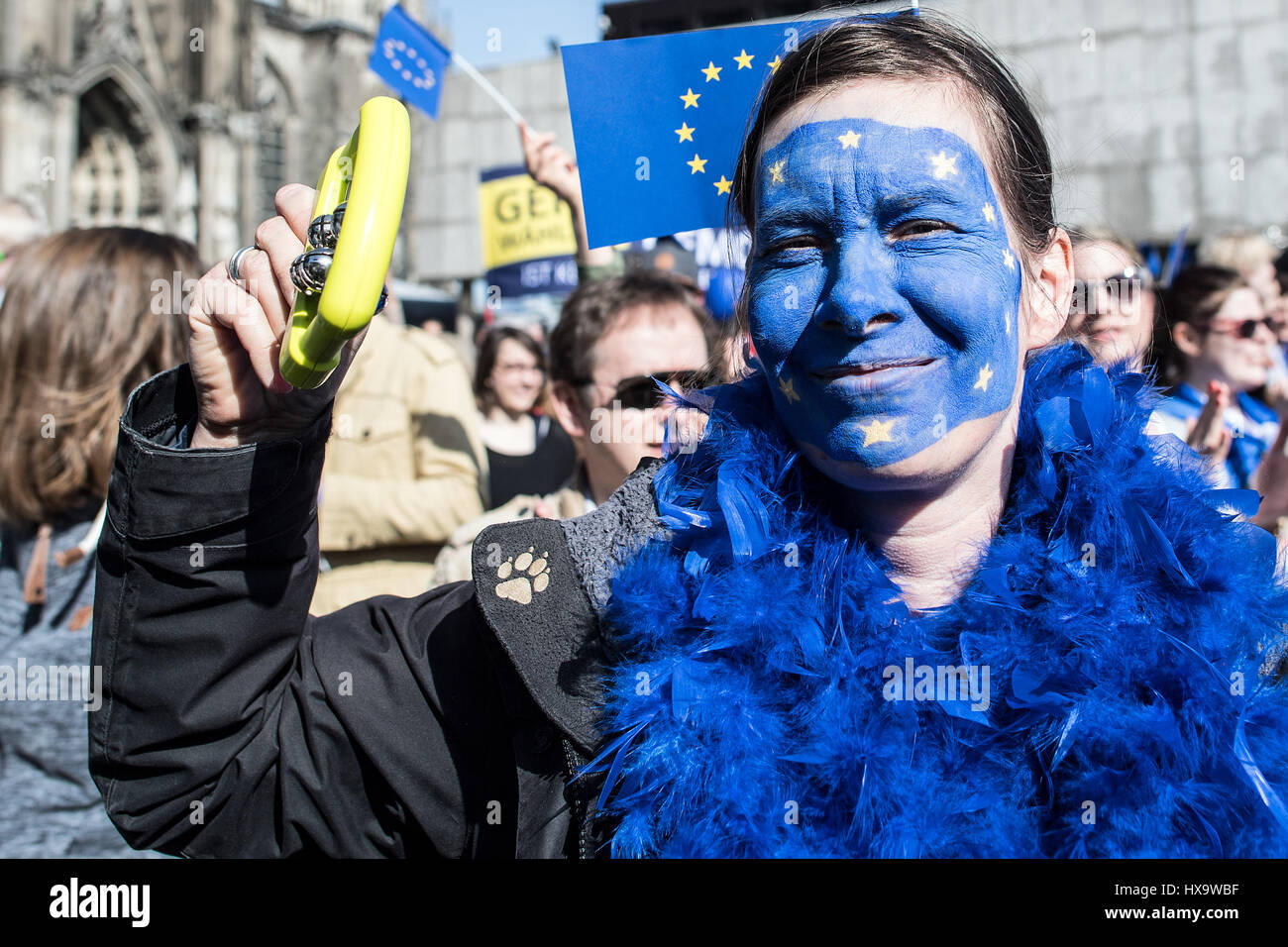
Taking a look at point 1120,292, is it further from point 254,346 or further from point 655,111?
point 254,346

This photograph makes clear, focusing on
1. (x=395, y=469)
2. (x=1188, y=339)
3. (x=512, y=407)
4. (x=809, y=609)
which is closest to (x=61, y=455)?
(x=395, y=469)

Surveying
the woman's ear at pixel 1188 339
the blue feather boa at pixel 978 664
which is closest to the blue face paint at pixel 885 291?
the blue feather boa at pixel 978 664

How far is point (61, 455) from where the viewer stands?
2182 millimetres

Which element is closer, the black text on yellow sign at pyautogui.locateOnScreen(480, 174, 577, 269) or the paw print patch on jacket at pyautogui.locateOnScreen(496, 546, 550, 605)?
the paw print patch on jacket at pyautogui.locateOnScreen(496, 546, 550, 605)

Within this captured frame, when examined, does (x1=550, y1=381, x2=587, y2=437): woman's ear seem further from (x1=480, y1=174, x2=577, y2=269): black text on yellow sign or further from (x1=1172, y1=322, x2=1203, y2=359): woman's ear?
(x1=480, y1=174, x2=577, y2=269): black text on yellow sign

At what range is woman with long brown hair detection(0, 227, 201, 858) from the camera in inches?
84.2

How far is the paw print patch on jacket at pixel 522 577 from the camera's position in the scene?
1225 millimetres

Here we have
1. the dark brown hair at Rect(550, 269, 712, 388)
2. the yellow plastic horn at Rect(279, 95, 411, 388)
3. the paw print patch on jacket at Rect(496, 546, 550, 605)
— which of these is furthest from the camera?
the dark brown hair at Rect(550, 269, 712, 388)

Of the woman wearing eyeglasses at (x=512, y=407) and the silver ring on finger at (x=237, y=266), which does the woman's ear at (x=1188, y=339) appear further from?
the silver ring on finger at (x=237, y=266)

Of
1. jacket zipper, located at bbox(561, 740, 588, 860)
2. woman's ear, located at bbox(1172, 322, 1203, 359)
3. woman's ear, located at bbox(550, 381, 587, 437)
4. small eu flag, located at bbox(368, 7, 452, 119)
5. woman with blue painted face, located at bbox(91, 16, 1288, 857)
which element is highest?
small eu flag, located at bbox(368, 7, 452, 119)

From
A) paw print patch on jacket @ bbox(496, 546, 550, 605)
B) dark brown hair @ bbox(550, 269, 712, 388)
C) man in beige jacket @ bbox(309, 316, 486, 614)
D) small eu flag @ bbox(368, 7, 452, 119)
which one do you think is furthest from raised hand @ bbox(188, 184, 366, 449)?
small eu flag @ bbox(368, 7, 452, 119)

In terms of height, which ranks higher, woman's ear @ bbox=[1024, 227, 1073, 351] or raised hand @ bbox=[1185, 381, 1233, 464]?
woman's ear @ bbox=[1024, 227, 1073, 351]

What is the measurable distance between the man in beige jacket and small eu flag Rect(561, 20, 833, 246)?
168cm
